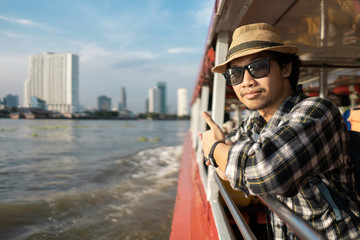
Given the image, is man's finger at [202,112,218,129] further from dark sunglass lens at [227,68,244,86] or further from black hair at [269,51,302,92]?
black hair at [269,51,302,92]

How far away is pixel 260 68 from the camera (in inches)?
51.3

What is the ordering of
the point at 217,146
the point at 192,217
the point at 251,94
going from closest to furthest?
the point at 217,146 → the point at 251,94 → the point at 192,217

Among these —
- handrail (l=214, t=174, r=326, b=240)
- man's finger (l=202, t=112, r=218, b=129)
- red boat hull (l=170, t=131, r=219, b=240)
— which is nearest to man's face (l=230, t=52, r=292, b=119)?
man's finger (l=202, t=112, r=218, b=129)

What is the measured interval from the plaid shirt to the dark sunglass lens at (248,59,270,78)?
264 millimetres

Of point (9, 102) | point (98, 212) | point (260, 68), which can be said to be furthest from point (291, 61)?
point (9, 102)

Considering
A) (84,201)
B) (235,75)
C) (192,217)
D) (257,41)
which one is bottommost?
(84,201)

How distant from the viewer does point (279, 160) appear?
0.96m

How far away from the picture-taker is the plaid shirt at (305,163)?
3.17 ft

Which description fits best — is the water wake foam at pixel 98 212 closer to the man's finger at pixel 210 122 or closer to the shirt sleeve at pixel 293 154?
the man's finger at pixel 210 122

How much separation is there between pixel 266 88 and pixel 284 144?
404mm

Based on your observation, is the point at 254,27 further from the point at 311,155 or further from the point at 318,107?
the point at 311,155

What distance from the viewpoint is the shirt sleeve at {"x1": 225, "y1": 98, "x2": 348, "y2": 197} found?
0.96 metres

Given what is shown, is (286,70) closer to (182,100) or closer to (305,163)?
(305,163)

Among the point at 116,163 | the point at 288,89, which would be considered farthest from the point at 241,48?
the point at 116,163
